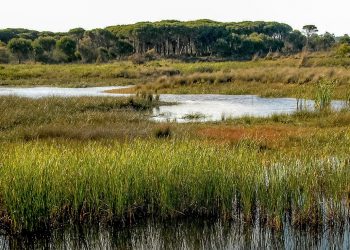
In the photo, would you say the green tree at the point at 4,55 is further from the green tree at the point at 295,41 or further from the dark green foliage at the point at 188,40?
the green tree at the point at 295,41

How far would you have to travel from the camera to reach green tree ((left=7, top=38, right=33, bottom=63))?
81500mm

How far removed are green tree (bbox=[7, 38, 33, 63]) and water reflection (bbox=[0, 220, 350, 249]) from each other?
259ft

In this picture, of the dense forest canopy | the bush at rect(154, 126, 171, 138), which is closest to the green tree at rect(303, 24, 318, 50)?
the dense forest canopy

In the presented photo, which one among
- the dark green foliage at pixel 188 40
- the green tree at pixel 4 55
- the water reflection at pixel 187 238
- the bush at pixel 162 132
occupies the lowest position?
the water reflection at pixel 187 238

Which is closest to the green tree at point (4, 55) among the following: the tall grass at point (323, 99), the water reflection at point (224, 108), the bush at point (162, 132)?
the water reflection at point (224, 108)

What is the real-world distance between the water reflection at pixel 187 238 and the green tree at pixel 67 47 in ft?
264

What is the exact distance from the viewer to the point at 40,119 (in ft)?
61.0

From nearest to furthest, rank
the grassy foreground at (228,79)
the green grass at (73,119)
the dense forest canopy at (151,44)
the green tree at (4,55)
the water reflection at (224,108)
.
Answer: the green grass at (73,119)
the water reflection at (224,108)
the grassy foreground at (228,79)
the green tree at (4,55)
the dense forest canopy at (151,44)

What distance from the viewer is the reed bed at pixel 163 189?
802 centimetres

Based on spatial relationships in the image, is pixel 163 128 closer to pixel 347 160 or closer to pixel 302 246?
pixel 347 160

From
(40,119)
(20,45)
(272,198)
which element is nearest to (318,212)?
(272,198)

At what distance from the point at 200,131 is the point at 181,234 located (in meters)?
9.03

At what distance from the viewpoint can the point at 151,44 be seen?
110312 millimetres

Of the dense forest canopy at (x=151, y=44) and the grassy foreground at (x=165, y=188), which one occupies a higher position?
the dense forest canopy at (x=151, y=44)
